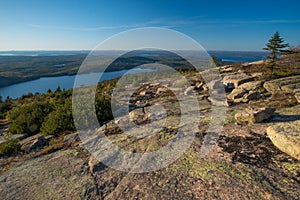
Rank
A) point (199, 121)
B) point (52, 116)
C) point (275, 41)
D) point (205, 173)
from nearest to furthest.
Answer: point (205, 173) < point (199, 121) < point (52, 116) < point (275, 41)

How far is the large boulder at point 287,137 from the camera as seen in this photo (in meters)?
4.06

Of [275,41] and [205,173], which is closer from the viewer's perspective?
[205,173]

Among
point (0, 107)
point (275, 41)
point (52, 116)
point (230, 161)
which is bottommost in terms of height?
point (0, 107)

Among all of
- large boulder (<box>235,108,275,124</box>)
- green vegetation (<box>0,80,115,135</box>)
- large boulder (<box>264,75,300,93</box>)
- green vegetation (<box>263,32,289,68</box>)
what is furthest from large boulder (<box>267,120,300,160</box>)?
green vegetation (<box>263,32,289,68</box>)

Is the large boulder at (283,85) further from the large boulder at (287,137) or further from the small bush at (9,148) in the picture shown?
the small bush at (9,148)

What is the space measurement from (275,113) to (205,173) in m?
3.95

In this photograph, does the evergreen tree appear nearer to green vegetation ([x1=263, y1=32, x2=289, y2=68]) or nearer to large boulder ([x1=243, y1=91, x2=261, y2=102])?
green vegetation ([x1=263, y1=32, x2=289, y2=68])

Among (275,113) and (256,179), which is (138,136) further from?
(275,113)

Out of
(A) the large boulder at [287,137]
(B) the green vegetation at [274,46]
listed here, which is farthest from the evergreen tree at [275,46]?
(A) the large boulder at [287,137]

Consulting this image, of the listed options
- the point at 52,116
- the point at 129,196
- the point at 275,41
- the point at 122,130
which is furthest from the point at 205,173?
the point at 275,41

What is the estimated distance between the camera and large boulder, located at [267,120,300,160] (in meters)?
4.06

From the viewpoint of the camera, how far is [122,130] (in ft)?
22.8

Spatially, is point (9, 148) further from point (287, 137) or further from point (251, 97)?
point (251, 97)

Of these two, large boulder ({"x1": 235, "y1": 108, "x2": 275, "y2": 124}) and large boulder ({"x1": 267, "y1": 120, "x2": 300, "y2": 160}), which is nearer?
large boulder ({"x1": 267, "y1": 120, "x2": 300, "y2": 160})
